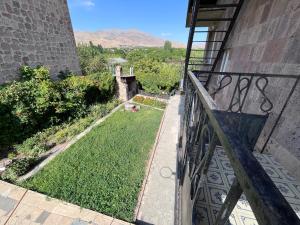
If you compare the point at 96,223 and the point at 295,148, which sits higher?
the point at 295,148

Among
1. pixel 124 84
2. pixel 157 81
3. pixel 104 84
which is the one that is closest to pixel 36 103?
pixel 104 84

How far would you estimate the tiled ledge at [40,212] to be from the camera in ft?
9.53

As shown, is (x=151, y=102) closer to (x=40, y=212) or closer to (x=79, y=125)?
(x=79, y=125)

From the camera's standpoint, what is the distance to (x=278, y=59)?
7.13ft

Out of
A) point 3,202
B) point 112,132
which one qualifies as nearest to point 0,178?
point 3,202

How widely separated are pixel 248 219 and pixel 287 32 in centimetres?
237

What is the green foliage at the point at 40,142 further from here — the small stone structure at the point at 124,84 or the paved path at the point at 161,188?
the small stone structure at the point at 124,84

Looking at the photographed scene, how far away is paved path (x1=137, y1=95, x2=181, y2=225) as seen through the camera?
3.37 metres

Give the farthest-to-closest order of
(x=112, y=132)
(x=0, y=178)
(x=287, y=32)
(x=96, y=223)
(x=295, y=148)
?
(x=112, y=132) → (x=0, y=178) → (x=96, y=223) → (x=287, y=32) → (x=295, y=148)

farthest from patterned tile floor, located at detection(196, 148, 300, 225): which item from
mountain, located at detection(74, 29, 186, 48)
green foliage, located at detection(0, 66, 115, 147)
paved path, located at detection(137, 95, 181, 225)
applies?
mountain, located at detection(74, 29, 186, 48)

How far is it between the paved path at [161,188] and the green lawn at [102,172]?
0.94ft

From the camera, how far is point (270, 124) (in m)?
2.21

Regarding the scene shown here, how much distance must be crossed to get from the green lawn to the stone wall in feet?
10.1

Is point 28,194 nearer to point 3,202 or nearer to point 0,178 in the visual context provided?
point 3,202
